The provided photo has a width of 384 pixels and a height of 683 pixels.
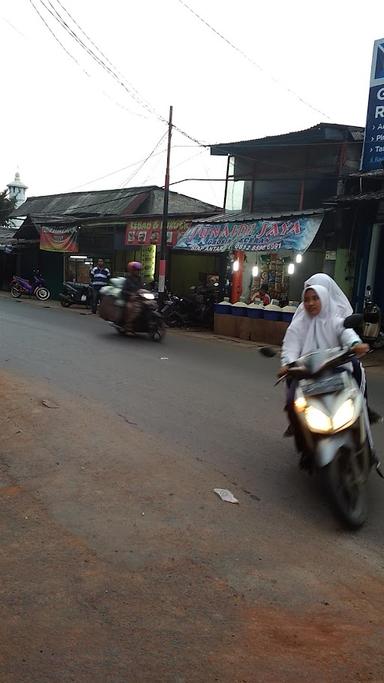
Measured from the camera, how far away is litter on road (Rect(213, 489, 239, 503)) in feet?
12.7

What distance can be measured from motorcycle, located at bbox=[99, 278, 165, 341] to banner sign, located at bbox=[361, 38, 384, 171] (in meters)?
6.14

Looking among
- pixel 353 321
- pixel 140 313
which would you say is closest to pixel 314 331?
pixel 353 321

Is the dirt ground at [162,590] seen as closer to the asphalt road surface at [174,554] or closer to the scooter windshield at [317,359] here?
the asphalt road surface at [174,554]

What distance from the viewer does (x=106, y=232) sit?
74.0 feet

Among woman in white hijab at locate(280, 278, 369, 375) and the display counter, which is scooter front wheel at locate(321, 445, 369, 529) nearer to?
woman in white hijab at locate(280, 278, 369, 375)

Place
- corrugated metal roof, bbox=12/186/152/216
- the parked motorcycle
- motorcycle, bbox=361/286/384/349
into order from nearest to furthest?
motorcycle, bbox=361/286/384/349, the parked motorcycle, corrugated metal roof, bbox=12/186/152/216

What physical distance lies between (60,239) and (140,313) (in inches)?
500

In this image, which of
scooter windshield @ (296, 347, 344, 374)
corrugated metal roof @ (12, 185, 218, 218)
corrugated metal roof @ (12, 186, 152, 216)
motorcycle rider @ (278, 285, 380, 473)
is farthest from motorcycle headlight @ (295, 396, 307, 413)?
corrugated metal roof @ (12, 186, 152, 216)

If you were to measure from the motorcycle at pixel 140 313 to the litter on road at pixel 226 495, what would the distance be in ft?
27.7

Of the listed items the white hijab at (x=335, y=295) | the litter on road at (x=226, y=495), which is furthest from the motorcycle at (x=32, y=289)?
the litter on road at (x=226, y=495)

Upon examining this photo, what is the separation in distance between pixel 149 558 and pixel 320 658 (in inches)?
43.9

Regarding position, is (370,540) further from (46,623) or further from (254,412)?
(254,412)

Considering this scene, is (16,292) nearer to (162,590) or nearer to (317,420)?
(317,420)

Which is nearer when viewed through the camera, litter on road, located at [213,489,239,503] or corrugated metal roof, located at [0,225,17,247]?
litter on road, located at [213,489,239,503]
